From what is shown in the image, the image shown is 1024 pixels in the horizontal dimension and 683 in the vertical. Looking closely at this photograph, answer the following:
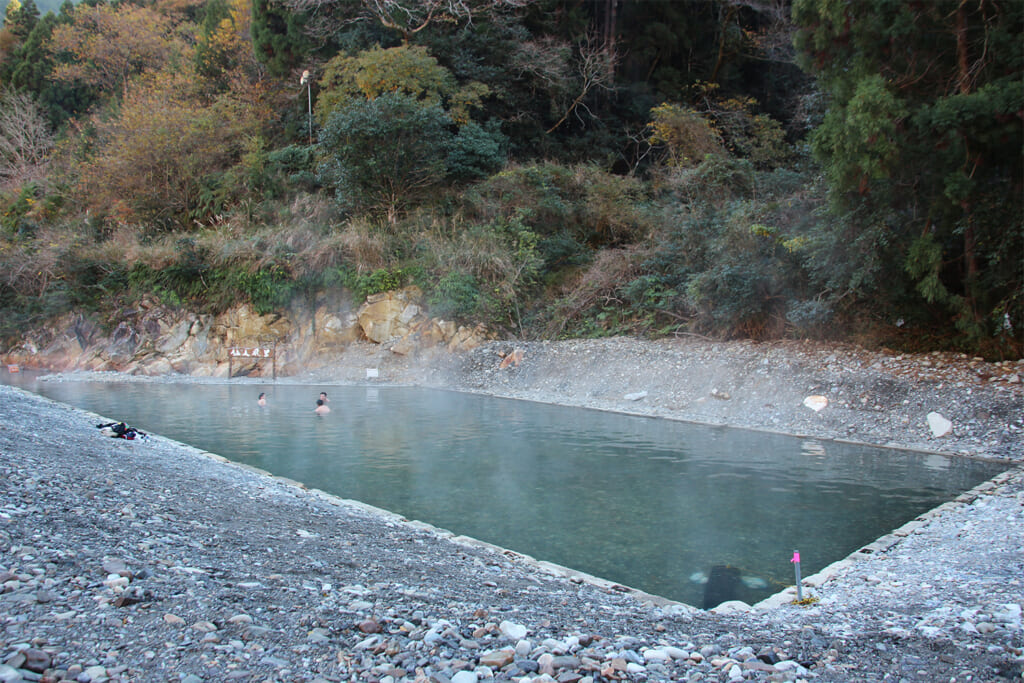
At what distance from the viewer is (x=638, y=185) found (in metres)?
19.4

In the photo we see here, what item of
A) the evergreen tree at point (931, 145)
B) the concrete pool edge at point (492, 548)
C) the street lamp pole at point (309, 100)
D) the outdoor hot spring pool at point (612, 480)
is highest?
the street lamp pole at point (309, 100)

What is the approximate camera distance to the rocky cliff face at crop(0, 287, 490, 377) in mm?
17641

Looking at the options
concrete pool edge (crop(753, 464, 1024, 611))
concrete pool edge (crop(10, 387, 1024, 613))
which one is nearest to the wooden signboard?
concrete pool edge (crop(10, 387, 1024, 613))

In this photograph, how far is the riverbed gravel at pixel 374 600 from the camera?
3.02 metres

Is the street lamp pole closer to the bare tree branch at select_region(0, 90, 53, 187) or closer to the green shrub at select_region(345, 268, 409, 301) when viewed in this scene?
A: the green shrub at select_region(345, 268, 409, 301)

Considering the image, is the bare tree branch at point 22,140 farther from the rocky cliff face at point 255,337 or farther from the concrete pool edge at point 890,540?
the concrete pool edge at point 890,540

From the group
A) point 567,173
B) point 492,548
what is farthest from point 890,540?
point 567,173

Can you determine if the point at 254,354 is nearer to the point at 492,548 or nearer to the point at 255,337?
the point at 255,337

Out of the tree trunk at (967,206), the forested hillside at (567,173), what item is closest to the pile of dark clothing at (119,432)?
the forested hillside at (567,173)

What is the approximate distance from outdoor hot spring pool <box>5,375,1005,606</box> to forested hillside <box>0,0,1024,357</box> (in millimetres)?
3604

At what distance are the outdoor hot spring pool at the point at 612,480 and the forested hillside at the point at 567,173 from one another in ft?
11.8

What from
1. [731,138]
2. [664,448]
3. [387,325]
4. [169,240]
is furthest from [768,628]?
[169,240]

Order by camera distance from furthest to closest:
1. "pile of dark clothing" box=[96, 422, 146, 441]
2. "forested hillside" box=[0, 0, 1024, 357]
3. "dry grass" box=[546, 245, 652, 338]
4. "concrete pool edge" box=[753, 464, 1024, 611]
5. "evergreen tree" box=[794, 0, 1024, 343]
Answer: "dry grass" box=[546, 245, 652, 338], "forested hillside" box=[0, 0, 1024, 357], "evergreen tree" box=[794, 0, 1024, 343], "pile of dark clothing" box=[96, 422, 146, 441], "concrete pool edge" box=[753, 464, 1024, 611]

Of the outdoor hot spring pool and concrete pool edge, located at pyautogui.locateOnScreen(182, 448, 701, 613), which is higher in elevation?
concrete pool edge, located at pyautogui.locateOnScreen(182, 448, 701, 613)
